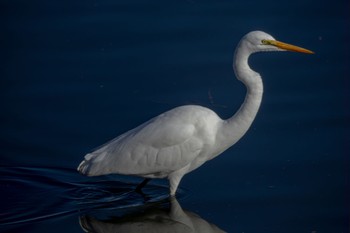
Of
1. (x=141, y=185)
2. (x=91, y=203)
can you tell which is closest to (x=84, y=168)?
(x=91, y=203)

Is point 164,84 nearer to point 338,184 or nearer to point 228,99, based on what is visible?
point 228,99

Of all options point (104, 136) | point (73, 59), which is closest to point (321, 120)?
point (104, 136)

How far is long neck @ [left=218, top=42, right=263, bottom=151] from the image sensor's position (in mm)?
5812

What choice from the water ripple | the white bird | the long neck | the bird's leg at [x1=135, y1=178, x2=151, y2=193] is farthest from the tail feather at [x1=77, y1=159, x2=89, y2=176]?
the long neck

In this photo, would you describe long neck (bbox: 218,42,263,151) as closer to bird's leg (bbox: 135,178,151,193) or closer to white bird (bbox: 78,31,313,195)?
white bird (bbox: 78,31,313,195)

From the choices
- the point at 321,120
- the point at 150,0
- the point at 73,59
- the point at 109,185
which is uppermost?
A: the point at 150,0

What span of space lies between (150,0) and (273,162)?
2928 mm

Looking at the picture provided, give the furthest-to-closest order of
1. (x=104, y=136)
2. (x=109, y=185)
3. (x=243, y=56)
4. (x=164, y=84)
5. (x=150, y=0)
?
(x=150, y=0), (x=164, y=84), (x=104, y=136), (x=109, y=185), (x=243, y=56)

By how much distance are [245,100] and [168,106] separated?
133 cm

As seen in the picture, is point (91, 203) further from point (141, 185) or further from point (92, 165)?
point (141, 185)

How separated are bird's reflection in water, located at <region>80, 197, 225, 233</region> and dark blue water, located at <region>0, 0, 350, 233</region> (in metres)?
0.01

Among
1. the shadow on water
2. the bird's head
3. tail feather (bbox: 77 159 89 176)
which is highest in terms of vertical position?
the bird's head

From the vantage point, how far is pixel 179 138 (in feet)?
19.2

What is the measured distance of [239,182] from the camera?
20.2 feet
